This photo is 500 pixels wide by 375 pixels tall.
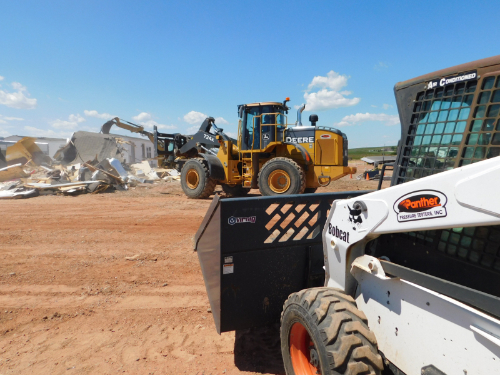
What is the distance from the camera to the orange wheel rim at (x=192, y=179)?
11.5 metres

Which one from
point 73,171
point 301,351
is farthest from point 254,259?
point 73,171

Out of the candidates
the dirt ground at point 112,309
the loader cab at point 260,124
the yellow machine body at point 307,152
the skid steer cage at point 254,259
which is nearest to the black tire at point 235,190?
the yellow machine body at point 307,152

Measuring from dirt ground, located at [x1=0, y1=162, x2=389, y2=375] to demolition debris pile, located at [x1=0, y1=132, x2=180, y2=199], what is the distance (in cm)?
636

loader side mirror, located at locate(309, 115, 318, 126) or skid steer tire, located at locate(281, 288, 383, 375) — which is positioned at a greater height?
loader side mirror, located at locate(309, 115, 318, 126)

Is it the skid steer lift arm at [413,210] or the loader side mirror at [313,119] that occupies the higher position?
the loader side mirror at [313,119]

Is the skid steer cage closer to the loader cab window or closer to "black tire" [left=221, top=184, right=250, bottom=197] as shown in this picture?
the loader cab window

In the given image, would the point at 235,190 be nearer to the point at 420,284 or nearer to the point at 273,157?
the point at 273,157

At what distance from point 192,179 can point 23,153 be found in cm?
1632

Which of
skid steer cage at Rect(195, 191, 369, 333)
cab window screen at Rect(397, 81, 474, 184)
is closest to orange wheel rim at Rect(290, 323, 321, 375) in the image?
skid steer cage at Rect(195, 191, 369, 333)

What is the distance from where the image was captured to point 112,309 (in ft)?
12.0

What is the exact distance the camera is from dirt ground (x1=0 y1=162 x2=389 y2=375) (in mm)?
2797

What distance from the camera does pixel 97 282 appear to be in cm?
434

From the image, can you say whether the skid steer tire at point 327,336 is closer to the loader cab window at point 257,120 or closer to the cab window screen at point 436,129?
the cab window screen at point 436,129

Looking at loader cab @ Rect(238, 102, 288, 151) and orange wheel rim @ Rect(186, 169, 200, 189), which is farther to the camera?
orange wheel rim @ Rect(186, 169, 200, 189)
